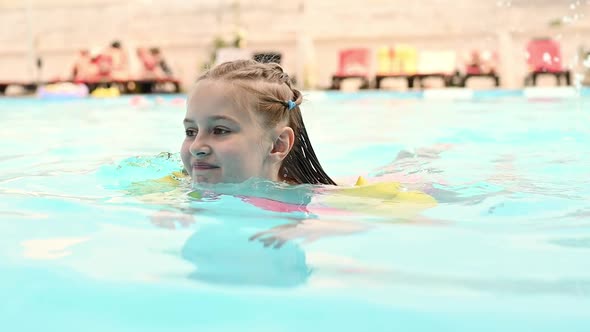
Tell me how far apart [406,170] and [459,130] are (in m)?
2.11

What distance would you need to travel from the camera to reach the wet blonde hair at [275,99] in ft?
6.20

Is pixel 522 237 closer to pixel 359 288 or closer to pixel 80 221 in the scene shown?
pixel 359 288

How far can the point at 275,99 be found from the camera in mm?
1940

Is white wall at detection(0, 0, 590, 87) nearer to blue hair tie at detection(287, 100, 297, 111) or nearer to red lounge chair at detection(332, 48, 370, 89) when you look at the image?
red lounge chair at detection(332, 48, 370, 89)

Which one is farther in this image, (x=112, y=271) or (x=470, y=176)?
(x=470, y=176)

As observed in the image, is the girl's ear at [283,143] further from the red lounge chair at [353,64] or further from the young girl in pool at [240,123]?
the red lounge chair at [353,64]

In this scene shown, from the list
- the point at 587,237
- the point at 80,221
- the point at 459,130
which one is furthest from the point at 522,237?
the point at 459,130

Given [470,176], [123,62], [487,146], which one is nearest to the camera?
[470,176]

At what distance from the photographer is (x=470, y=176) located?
251 centimetres

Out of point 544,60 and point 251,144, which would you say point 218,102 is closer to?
point 251,144

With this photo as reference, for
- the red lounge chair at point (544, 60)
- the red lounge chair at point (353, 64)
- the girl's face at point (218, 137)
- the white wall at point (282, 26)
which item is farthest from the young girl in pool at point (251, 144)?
the white wall at point (282, 26)

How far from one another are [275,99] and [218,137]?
0.69ft

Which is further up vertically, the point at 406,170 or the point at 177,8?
the point at 177,8

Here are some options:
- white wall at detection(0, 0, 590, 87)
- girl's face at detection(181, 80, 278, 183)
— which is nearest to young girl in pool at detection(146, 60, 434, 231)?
girl's face at detection(181, 80, 278, 183)
